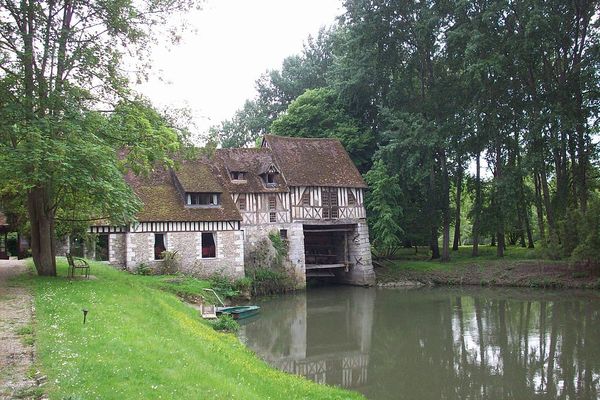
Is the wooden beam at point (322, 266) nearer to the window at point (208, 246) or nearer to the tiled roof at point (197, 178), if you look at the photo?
the window at point (208, 246)

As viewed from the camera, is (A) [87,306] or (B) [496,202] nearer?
(A) [87,306]

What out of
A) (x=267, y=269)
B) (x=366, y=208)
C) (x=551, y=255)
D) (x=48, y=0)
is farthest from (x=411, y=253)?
(x=48, y=0)

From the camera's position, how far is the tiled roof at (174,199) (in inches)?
902

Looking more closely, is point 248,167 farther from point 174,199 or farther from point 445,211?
point 445,211

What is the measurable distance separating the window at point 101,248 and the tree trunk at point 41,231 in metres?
8.33

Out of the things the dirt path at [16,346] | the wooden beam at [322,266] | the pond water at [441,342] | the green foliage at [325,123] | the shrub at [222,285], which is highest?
the green foliage at [325,123]

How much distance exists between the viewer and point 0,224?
2052 centimetres

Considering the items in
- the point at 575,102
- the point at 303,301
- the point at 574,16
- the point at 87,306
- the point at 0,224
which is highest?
the point at 574,16

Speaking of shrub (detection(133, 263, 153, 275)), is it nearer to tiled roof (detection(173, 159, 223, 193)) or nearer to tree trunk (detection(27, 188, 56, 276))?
tiled roof (detection(173, 159, 223, 193))

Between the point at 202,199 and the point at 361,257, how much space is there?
360 inches

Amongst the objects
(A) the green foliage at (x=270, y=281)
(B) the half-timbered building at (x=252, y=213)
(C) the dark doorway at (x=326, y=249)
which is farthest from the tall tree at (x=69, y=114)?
(C) the dark doorway at (x=326, y=249)

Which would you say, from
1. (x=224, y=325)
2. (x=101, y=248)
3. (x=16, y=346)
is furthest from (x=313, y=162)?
(x=16, y=346)

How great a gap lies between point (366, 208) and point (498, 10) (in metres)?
11.9

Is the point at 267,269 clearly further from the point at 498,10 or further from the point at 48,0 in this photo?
the point at 498,10
